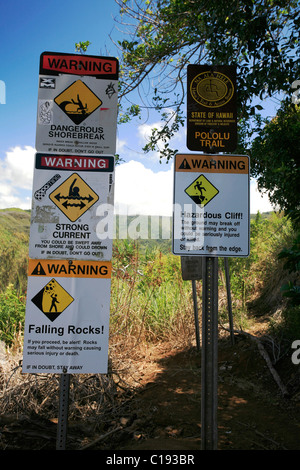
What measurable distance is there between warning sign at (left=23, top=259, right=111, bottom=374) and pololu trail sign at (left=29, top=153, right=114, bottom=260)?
0.35 ft

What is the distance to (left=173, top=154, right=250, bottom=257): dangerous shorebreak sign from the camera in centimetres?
263

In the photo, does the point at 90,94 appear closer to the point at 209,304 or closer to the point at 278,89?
the point at 209,304

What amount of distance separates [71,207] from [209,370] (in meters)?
1.45

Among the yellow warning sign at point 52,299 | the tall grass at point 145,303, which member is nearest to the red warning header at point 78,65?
the yellow warning sign at point 52,299

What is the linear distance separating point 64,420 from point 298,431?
8.04 feet

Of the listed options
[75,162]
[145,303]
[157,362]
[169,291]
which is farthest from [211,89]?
[169,291]

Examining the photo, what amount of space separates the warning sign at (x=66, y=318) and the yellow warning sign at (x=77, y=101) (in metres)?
1.08

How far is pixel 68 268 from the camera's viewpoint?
2.77 meters

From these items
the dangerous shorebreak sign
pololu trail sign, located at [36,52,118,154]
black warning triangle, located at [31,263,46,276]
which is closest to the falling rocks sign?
the dangerous shorebreak sign

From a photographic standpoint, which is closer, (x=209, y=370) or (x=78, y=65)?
(x=209, y=370)

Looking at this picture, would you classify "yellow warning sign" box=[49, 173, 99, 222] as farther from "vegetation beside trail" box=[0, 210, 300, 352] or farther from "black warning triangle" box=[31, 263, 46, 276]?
"vegetation beside trail" box=[0, 210, 300, 352]

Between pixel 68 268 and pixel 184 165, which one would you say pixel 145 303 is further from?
pixel 184 165

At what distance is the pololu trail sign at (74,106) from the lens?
2.87m
